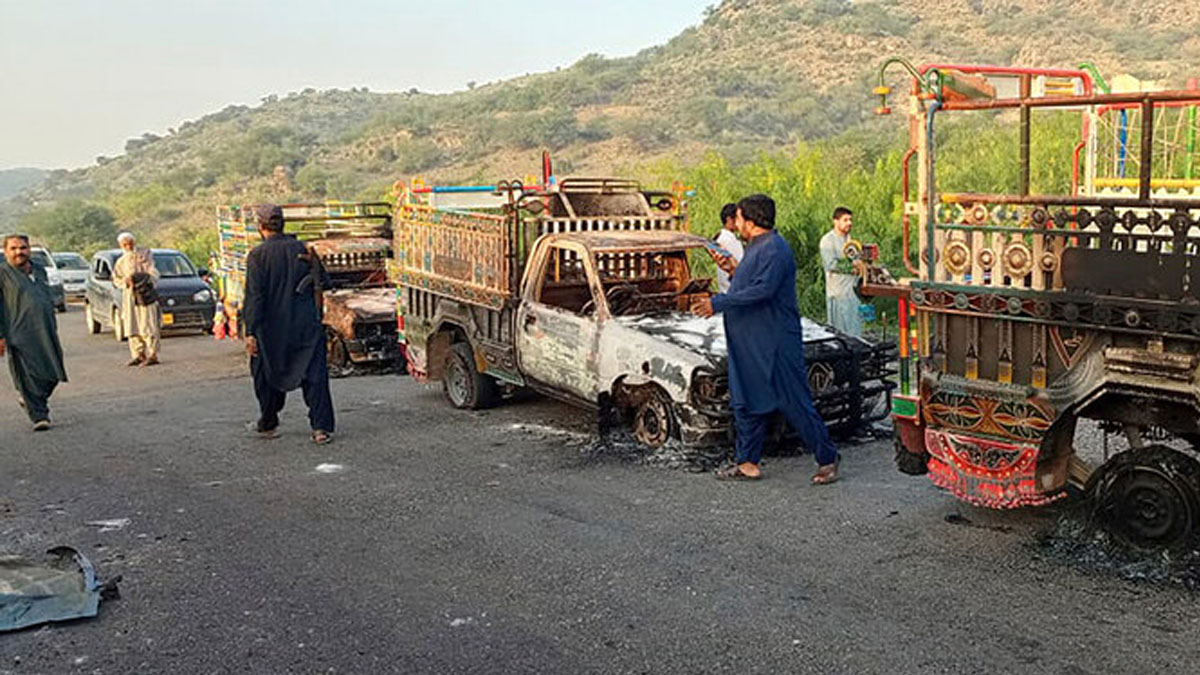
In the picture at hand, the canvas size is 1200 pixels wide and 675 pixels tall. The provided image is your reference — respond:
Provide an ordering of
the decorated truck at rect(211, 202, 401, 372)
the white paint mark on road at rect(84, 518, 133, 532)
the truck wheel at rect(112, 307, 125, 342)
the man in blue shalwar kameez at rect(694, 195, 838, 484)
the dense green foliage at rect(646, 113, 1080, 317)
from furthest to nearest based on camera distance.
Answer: the truck wheel at rect(112, 307, 125, 342) < the dense green foliage at rect(646, 113, 1080, 317) < the decorated truck at rect(211, 202, 401, 372) < the man in blue shalwar kameez at rect(694, 195, 838, 484) < the white paint mark on road at rect(84, 518, 133, 532)

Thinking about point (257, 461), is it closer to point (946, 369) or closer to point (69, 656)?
point (69, 656)

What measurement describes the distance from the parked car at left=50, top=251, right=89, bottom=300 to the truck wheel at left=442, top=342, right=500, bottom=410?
1818 centimetres

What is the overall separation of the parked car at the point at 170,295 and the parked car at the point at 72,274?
7169mm

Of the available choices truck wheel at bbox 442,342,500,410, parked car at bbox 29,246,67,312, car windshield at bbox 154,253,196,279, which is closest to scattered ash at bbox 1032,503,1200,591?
truck wheel at bbox 442,342,500,410

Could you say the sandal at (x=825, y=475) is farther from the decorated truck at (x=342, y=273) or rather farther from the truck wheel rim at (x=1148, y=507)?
the decorated truck at (x=342, y=273)

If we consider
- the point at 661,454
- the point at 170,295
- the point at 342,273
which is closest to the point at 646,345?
the point at 661,454

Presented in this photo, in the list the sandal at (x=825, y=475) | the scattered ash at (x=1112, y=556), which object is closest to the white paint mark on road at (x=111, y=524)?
the sandal at (x=825, y=475)

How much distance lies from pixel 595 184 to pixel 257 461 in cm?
399

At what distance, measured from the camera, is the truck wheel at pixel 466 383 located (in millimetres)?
10821

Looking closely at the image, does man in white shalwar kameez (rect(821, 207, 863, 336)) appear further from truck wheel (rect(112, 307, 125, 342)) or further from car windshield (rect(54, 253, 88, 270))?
car windshield (rect(54, 253, 88, 270))

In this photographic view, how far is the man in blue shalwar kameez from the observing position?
7711 millimetres

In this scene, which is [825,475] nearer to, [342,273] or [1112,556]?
[1112,556]

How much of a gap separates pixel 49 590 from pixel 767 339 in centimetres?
431

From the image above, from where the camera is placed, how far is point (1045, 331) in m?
6.11
